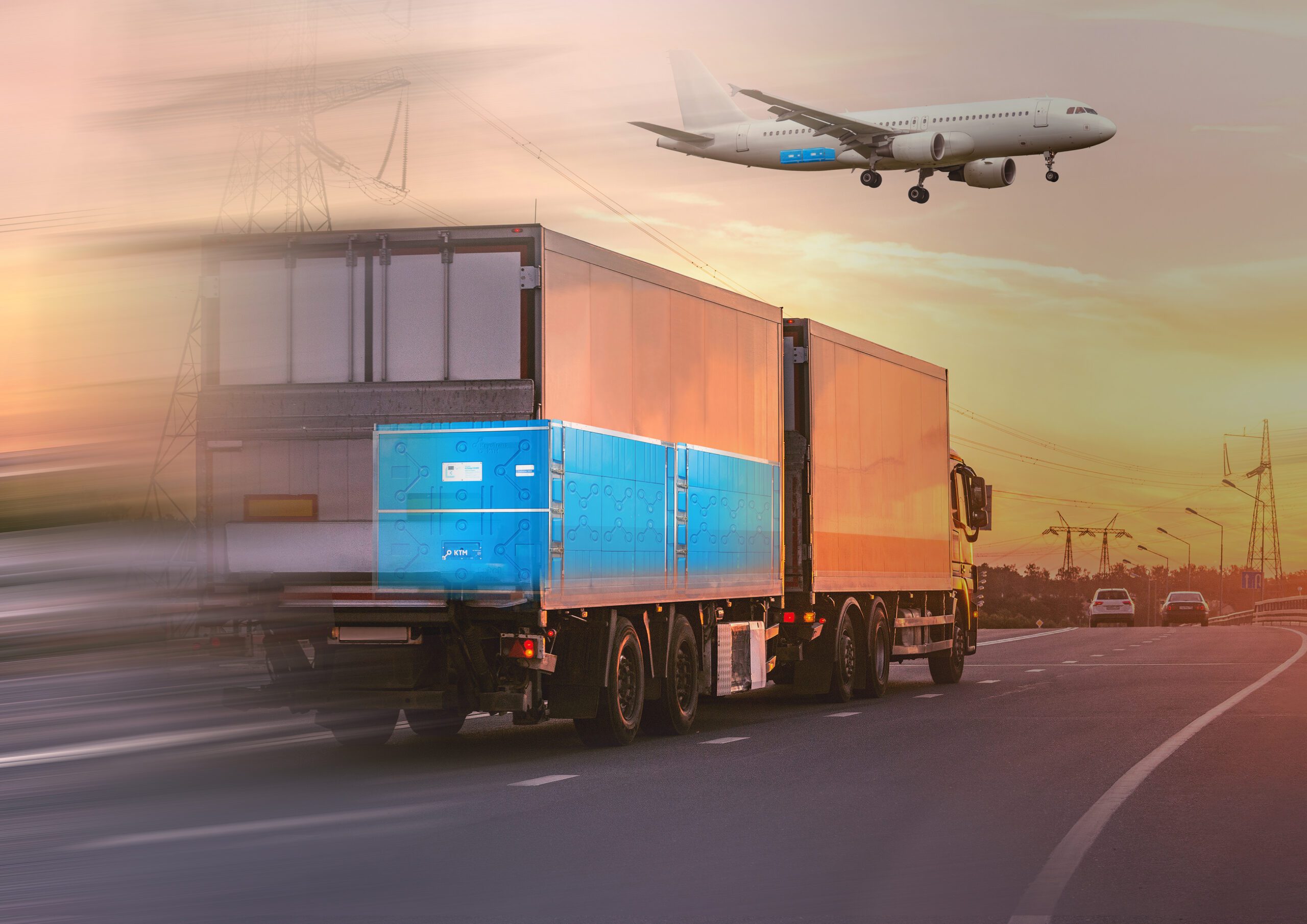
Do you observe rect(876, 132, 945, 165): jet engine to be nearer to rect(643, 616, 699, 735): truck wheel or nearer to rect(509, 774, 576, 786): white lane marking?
rect(643, 616, 699, 735): truck wheel

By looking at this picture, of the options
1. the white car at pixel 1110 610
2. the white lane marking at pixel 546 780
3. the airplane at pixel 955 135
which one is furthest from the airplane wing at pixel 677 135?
the white lane marking at pixel 546 780

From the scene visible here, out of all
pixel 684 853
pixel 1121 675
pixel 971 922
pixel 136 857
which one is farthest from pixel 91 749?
pixel 1121 675

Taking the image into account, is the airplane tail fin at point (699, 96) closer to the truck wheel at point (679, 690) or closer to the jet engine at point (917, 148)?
the jet engine at point (917, 148)

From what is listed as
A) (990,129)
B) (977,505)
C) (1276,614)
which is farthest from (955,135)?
(1276,614)

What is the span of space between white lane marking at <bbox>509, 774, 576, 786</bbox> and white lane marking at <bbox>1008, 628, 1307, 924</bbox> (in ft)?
12.0

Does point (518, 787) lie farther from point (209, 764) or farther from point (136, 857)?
point (136, 857)

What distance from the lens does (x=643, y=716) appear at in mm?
16266

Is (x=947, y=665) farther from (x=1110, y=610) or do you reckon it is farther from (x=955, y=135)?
(x=1110, y=610)

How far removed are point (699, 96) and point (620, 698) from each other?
51.6 meters

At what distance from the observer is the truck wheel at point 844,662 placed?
2041 centimetres

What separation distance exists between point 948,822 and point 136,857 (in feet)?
15.1

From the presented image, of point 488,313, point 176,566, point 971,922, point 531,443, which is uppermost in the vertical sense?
point 488,313

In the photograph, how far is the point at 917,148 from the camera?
4444cm

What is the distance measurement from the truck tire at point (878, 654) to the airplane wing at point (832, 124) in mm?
23748
